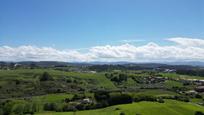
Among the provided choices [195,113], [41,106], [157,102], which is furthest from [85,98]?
[195,113]

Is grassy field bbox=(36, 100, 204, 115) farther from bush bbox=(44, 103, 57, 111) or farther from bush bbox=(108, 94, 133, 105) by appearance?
bush bbox=(44, 103, 57, 111)

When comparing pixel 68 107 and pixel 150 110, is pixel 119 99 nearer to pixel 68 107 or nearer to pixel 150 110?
pixel 68 107

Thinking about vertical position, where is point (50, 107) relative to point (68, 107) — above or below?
below

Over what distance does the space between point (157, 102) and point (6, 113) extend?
55.4 meters

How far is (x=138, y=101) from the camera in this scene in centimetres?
12769

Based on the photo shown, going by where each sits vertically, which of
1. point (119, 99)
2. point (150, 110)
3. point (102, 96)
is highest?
point (102, 96)

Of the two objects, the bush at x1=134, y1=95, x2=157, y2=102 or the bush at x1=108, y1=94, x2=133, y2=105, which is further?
the bush at x1=134, y1=95, x2=157, y2=102

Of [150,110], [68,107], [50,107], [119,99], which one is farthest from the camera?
[119,99]

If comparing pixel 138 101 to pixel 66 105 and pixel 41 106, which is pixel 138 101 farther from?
pixel 41 106

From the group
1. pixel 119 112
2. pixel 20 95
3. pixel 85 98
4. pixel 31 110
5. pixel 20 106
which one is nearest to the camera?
pixel 119 112

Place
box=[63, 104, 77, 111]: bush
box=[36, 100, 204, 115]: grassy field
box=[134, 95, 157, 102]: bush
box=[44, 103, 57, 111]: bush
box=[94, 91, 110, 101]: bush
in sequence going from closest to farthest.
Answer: box=[36, 100, 204, 115]: grassy field < box=[63, 104, 77, 111]: bush < box=[44, 103, 57, 111]: bush < box=[134, 95, 157, 102]: bush < box=[94, 91, 110, 101]: bush

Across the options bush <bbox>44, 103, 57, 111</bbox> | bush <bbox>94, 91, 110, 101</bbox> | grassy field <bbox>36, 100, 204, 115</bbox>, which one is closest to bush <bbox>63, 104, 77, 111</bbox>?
bush <bbox>44, 103, 57, 111</bbox>

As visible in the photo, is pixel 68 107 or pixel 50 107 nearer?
pixel 68 107

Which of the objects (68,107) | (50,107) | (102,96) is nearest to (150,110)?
(102,96)
